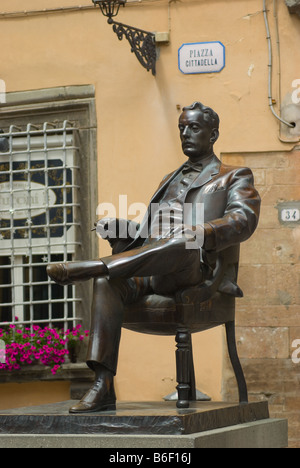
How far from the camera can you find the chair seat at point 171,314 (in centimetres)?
494

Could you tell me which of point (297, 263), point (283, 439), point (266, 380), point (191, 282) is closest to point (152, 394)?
point (266, 380)

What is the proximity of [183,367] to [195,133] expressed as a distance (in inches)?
48.0

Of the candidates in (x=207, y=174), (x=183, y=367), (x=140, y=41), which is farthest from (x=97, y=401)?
(x=140, y=41)

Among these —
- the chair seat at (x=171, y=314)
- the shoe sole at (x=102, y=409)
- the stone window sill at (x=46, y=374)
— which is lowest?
the stone window sill at (x=46, y=374)

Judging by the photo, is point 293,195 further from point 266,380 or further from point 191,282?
point 191,282

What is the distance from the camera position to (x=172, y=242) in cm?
473

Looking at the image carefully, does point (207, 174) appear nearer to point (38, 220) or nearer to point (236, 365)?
point (236, 365)

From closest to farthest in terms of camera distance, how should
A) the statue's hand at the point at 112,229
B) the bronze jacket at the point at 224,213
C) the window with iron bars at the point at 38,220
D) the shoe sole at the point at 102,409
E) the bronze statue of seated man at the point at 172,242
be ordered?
the shoe sole at the point at 102,409, the bronze statue of seated man at the point at 172,242, the bronze jacket at the point at 224,213, the statue's hand at the point at 112,229, the window with iron bars at the point at 38,220

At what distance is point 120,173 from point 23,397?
5.95 feet

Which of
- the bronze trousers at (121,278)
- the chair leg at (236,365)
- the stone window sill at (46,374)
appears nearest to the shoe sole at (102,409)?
the bronze trousers at (121,278)

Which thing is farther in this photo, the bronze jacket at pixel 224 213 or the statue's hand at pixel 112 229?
the statue's hand at pixel 112 229

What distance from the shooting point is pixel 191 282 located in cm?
496

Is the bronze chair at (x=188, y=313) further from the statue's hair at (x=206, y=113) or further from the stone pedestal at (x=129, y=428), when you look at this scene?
the statue's hair at (x=206, y=113)

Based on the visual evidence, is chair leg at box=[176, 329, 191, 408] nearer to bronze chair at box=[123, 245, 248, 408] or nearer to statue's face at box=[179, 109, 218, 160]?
bronze chair at box=[123, 245, 248, 408]
